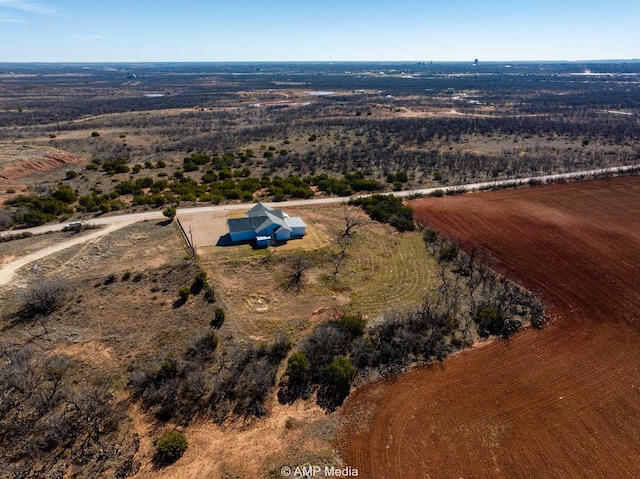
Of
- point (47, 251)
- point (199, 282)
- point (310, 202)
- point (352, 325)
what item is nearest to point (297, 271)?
point (199, 282)

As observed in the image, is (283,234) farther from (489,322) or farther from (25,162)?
(25,162)

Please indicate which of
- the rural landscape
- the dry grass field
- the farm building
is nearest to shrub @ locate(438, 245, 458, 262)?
the rural landscape

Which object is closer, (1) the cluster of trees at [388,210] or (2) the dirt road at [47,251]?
(2) the dirt road at [47,251]

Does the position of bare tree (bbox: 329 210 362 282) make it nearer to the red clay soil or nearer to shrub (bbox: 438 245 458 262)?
shrub (bbox: 438 245 458 262)

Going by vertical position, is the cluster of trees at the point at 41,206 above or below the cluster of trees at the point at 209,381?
above

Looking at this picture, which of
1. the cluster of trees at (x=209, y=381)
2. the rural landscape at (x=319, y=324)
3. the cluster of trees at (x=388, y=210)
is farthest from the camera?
the cluster of trees at (x=388, y=210)

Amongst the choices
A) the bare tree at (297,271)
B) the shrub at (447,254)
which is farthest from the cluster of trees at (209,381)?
the shrub at (447,254)

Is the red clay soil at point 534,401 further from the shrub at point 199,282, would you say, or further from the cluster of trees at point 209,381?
the shrub at point 199,282
